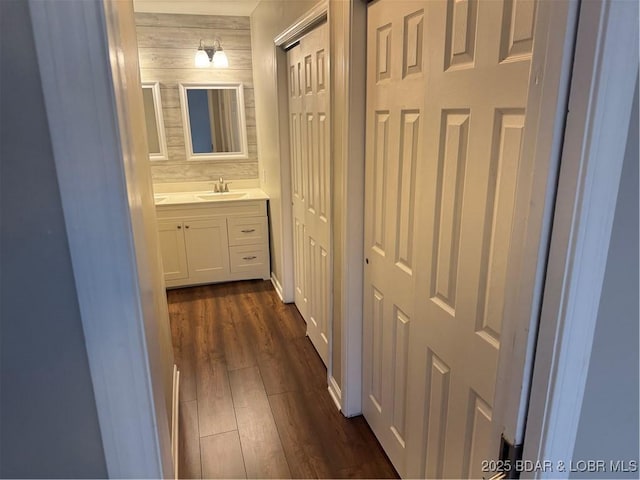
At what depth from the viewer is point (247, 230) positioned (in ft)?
13.0

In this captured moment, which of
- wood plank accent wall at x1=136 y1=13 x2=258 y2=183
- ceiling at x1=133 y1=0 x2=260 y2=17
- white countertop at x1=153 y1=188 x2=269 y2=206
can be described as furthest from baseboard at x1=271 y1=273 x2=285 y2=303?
ceiling at x1=133 y1=0 x2=260 y2=17

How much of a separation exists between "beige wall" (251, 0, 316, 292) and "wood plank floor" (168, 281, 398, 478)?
2.27ft

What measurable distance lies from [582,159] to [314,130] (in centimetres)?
205

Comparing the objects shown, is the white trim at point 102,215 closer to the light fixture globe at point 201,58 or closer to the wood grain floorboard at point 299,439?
the wood grain floorboard at point 299,439

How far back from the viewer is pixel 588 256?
2.32 feet

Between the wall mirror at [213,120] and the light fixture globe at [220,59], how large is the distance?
17 centimetres

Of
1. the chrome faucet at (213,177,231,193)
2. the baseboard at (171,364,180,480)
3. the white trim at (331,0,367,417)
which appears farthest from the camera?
the chrome faucet at (213,177,231,193)

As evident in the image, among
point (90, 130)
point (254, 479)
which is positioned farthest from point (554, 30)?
point (254, 479)

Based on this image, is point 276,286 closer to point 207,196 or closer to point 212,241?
point 212,241

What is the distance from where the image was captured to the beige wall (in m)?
3.17

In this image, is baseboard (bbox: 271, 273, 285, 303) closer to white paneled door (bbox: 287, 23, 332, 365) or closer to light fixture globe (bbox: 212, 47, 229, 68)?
white paneled door (bbox: 287, 23, 332, 365)

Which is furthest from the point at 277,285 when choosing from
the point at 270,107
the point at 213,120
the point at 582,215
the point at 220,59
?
the point at 582,215

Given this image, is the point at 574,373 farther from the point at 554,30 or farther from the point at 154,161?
the point at 154,161

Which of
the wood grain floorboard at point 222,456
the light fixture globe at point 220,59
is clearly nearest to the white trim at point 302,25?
the light fixture globe at point 220,59
